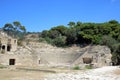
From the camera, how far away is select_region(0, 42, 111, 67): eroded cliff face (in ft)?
147

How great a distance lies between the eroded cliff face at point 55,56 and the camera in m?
44.9

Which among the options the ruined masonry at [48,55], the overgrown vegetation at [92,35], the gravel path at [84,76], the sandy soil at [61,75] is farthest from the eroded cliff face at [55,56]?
the gravel path at [84,76]

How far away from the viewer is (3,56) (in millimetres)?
43625

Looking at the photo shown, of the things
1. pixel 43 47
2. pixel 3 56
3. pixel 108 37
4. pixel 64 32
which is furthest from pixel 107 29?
pixel 3 56

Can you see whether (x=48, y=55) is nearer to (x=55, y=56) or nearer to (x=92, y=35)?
(x=55, y=56)

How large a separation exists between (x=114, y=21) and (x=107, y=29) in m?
7.34

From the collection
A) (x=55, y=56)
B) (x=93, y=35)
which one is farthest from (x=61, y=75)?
(x=93, y=35)

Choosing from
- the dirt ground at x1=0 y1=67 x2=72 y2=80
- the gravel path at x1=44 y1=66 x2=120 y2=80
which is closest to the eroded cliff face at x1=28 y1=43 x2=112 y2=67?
the dirt ground at x1=0 y1=67 x2=72 y2=80

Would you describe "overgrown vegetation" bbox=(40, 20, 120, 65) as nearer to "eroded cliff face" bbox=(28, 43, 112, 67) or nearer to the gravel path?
"eroded cliff face" bbox=(28, 43, 112, 67)

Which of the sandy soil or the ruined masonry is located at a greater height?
the ruined masonry

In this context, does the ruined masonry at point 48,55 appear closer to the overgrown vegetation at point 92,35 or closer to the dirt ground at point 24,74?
the overgrown vegetation at point 92,35

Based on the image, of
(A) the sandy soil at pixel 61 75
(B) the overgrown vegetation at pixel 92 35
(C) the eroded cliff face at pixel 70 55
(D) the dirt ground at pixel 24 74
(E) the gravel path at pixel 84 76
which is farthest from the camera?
(B) the overgrown vegetation at pixel 92 35

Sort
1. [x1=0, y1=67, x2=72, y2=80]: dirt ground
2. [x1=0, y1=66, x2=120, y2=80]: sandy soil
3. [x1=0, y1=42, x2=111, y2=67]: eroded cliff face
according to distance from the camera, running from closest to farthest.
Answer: [x1=0, y1=67, x2=72, y2=80]: dirt ground, [x1=0, y1=66, x2=120, y2=80]: sandy soil, [x1=0, y1=42, x2=111, y2=67]: eroded cliff face

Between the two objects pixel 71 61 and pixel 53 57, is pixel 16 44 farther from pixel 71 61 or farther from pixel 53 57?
pixel 71 61
